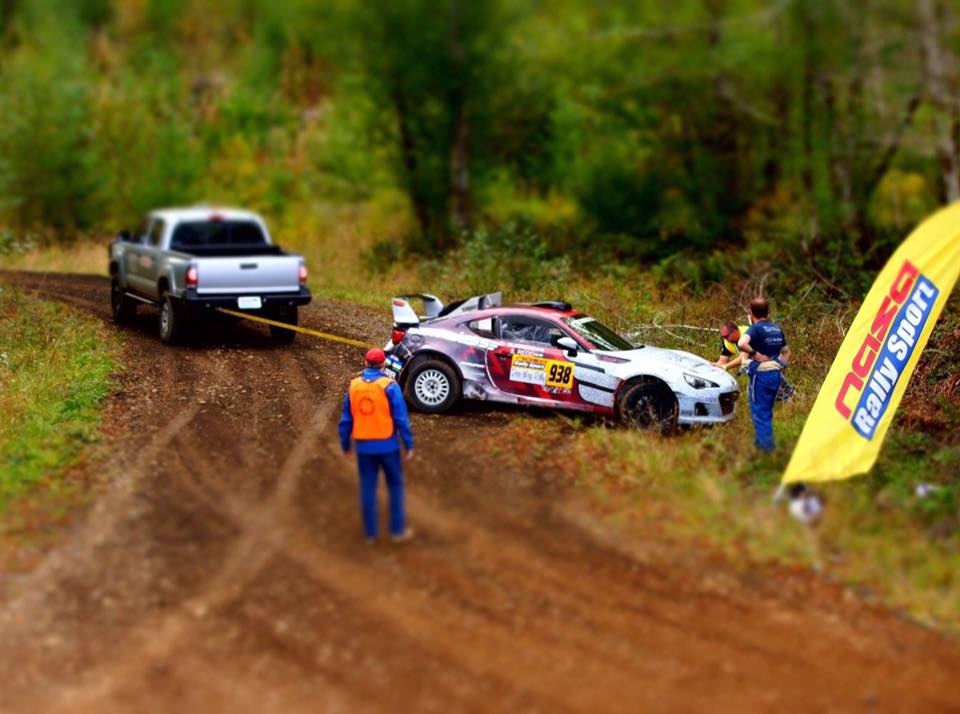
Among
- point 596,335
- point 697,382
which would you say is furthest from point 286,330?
point 697,382

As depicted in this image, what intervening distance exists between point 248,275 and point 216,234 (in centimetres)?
178

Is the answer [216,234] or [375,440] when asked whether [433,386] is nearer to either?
[375,440]

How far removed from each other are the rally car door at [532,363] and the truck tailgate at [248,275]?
4588 mm

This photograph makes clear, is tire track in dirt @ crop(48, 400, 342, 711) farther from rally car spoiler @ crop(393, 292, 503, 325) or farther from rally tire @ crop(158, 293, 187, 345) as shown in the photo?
rally tire @ crop(158, 293, 187, 345)

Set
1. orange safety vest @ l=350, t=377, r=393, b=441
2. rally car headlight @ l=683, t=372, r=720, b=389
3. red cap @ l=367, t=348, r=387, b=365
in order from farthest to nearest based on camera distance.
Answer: rally car headlight @ l=683, t=372, r=720, b=389 → red cap @ l=367, t=348, r=387, b=365 → orange safety vest @ l=350, t=377, r=393, b=441

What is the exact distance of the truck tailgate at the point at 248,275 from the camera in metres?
16.2

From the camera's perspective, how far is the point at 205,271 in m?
16.1

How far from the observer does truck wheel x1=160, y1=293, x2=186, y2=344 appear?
1686cm

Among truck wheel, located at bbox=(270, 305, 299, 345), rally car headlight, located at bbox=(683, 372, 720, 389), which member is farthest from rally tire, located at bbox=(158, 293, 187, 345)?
rally car headlight, located at bbox=(683, 372, 720, 389)

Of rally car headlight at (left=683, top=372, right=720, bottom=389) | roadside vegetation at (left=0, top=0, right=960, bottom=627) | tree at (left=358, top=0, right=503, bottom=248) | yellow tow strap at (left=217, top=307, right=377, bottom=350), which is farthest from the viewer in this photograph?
tree at (left=358, top=0, right=503, bottom=248)

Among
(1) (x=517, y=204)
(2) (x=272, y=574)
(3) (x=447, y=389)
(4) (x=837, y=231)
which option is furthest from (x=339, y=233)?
(2) (x=272, y=574)

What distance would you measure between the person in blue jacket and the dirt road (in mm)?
255

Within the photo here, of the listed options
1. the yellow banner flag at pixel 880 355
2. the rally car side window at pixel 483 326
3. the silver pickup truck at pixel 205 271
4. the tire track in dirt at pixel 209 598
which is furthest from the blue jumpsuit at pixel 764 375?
the silver pickup truck at pixel 205 271

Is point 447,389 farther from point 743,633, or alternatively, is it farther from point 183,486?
point 743,633
